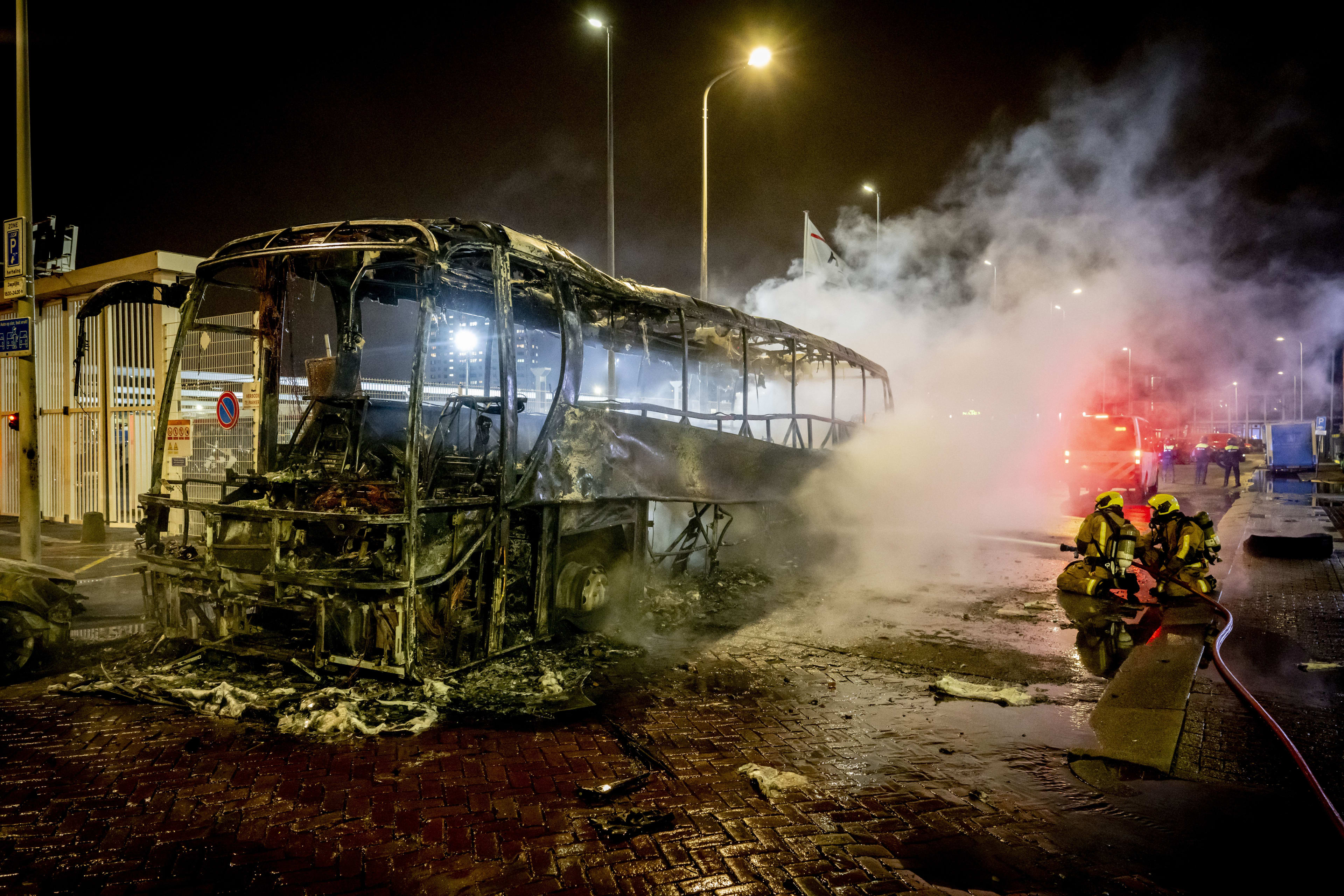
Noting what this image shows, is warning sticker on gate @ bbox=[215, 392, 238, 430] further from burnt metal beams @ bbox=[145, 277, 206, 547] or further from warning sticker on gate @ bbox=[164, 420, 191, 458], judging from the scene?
burnt metal beams @ bbox=[145, 277, 206, 547]

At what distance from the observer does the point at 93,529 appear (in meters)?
11.9

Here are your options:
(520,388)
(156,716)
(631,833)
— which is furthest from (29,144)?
(631,833)

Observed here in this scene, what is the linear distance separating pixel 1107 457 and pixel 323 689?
1748 centimetres

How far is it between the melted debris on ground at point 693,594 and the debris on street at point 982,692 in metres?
2.63

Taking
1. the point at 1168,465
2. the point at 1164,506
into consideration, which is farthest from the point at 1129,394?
the point at 1164,506

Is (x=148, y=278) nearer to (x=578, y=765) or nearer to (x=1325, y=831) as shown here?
(x=578, y=765)

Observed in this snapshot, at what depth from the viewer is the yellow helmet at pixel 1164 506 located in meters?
8.44

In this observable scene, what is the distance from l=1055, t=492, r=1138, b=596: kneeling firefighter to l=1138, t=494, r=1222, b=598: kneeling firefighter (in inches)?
12.3

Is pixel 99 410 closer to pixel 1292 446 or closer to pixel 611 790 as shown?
pixel 611 790

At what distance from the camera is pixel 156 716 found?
15.0 ft

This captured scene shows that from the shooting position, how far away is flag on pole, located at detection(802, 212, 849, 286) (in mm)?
19078

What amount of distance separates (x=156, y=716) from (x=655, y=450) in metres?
4.41

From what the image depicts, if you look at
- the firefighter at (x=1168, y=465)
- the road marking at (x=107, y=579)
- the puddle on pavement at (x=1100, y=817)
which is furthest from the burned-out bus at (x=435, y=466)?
the firefighter at (x=1168, y=465)

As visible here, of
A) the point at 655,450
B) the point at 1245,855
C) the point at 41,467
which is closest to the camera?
the point at 1245,855
